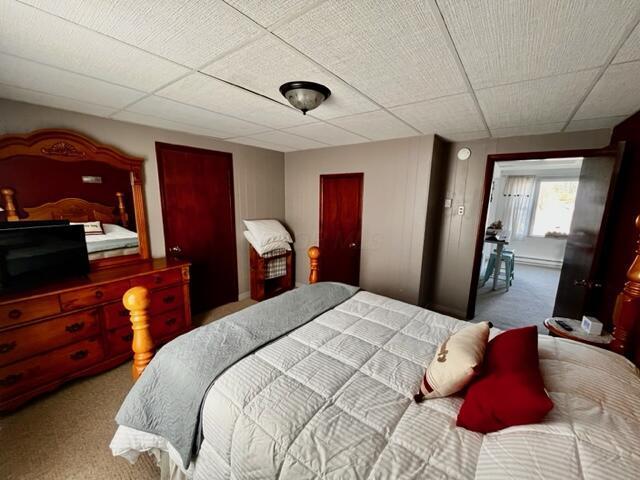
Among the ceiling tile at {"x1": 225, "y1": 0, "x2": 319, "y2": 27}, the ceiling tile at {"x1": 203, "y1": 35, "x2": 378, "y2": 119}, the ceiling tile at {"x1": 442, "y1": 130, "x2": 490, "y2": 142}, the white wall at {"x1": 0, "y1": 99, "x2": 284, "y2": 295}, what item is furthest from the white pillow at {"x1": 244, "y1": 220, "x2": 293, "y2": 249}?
the ceiling tile at {"x1": 225, "y1": 0, "x2": 319, "y2": 27}

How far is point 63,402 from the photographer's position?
187 centimetres

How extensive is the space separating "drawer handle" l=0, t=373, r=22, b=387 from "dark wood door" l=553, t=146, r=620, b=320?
428cm

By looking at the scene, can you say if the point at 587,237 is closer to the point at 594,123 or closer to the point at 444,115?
the point at 594,123

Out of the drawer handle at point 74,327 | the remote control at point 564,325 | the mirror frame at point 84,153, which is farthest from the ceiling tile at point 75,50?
the remote control at point 564,325

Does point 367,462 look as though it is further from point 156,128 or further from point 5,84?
point 156,128

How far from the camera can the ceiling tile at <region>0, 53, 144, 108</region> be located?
1396 mm

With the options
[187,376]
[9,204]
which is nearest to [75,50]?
[9,204]

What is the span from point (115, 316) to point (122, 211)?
3.34 feet

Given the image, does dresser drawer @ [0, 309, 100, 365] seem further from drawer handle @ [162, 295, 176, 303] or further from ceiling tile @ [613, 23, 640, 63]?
ceiling tile @ [613, 23, 640, 63]

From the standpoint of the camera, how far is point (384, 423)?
38.4 inches

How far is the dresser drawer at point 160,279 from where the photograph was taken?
231cm

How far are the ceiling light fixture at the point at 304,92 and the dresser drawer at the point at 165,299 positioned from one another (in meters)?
2.12

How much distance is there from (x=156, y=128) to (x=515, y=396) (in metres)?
3.45

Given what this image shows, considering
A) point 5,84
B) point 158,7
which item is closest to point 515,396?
point 158,7
